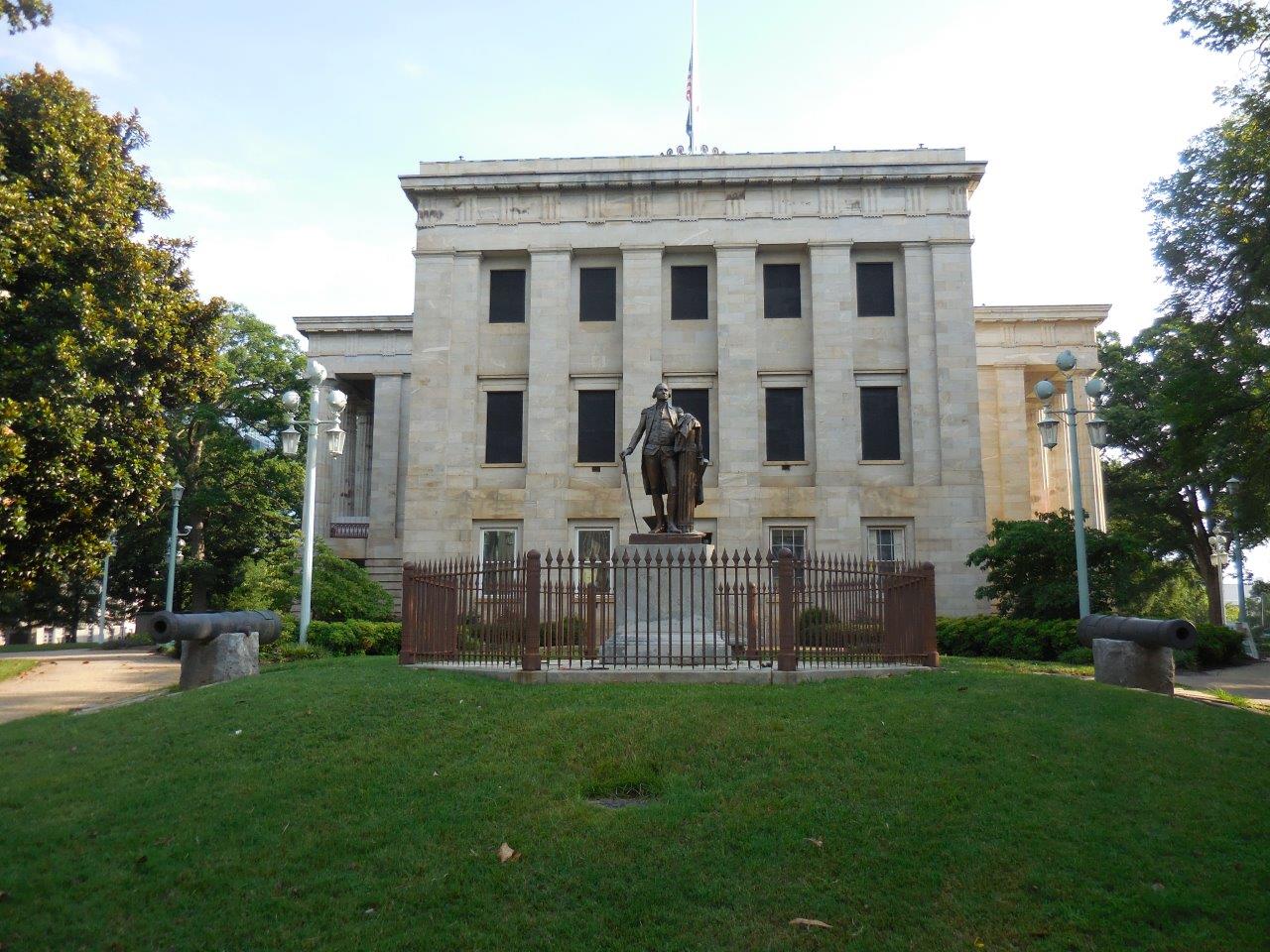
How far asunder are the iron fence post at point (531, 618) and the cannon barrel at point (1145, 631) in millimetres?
7485

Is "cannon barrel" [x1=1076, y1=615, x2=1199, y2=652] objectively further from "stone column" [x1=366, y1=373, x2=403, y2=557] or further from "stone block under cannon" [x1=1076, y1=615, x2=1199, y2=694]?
"stone column" [x1=366, y1=373, x2=403, y2=557]

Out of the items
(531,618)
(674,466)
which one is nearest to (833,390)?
(674,466)

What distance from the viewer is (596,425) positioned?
28484 mm

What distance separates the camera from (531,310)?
2883 cm

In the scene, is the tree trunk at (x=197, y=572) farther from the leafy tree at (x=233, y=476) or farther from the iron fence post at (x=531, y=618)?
the iron fence post at (x=531, y=618)

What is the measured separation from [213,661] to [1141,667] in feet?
41.5

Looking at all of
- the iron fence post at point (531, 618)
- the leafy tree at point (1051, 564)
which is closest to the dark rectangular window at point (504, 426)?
the leafy tree at point (1051, 564)

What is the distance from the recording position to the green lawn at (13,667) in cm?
1977

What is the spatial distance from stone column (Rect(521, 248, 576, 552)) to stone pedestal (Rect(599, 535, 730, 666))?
43.4 feet

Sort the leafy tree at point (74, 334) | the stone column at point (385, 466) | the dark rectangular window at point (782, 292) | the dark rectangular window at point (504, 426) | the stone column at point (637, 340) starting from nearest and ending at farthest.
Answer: the leafy tree at point (74, 334) → the stone column at point (637, 340) → the dark rectangular window at point (504, 426) → the dark rectangular window at point (782, 292) → the stone column at point (385, 466)

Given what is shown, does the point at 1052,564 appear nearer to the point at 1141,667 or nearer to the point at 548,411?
the point at 1141,667

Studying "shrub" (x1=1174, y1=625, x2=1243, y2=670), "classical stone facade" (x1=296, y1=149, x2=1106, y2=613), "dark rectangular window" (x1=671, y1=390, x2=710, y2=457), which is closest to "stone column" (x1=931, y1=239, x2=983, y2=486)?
"classical stone facade" (x1=296, y1=149, x2=1106, y2=613)

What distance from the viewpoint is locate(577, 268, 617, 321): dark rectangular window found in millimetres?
29125

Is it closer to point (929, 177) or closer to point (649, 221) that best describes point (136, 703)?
point (649, 221)
